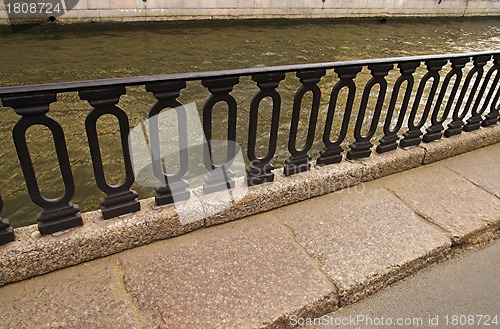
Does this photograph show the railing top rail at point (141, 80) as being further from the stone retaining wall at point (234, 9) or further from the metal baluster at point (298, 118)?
the stone retaining wall at point (234, 9)

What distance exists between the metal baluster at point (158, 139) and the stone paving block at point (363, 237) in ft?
2.78

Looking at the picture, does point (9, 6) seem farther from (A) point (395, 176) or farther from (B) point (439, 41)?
(B) point (439, 41)

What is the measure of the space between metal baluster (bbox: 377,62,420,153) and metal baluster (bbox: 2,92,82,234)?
2692 millimetres

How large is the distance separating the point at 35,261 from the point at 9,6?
1252 centimetres

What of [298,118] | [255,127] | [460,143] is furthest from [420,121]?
[255,127]

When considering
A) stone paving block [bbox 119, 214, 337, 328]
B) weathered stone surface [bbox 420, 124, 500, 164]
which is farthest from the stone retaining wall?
stone paving block [bbox 119, 214, 337, 328]

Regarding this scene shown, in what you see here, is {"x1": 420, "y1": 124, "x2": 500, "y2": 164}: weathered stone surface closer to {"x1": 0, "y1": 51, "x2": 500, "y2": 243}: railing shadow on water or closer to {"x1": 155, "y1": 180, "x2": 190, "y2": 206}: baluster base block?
{"x1": 0, "y1": 51, "x2": 500, "y2": 243}: railing shadow on water

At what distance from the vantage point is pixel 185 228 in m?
2.55

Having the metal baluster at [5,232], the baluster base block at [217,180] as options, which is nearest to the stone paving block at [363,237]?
the baluster base block at [217,180]

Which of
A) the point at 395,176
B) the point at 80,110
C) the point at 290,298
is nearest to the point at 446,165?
the point at 395,176

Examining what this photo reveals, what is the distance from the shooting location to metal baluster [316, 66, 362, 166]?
2.79 metres

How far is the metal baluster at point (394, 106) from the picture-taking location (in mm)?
3088

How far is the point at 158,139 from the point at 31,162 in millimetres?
736

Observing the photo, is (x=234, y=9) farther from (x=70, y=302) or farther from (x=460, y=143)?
(x=70, y=302)
